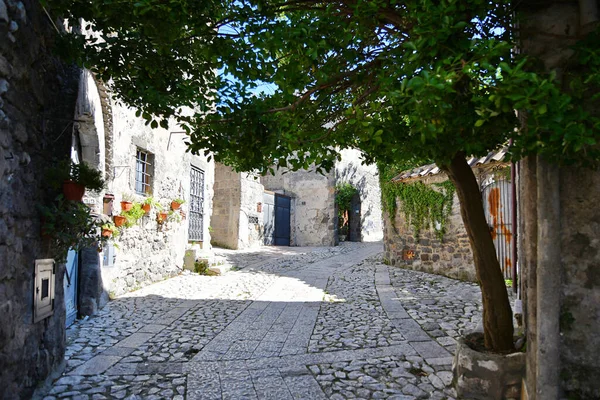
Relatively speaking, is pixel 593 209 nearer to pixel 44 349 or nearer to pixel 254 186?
pixel 44 349

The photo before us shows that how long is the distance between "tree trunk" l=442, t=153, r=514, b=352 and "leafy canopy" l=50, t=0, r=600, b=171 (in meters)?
0.24

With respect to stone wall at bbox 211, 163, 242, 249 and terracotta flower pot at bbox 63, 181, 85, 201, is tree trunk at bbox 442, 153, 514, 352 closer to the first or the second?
terracotta flower pot at bbox 63, 181, 85, 201

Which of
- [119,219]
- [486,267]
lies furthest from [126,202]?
[486,267]

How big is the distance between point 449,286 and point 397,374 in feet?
14.9

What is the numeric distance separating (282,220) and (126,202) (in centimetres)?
1172

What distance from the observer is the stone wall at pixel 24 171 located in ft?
8.46

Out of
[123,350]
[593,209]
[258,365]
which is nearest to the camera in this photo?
[593,209]

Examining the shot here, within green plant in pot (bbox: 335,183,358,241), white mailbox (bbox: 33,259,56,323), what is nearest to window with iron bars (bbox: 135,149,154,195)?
white mailbox (bbox: 33,259,56,323)

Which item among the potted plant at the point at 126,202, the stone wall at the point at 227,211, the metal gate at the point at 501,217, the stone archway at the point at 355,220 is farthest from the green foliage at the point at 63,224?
the stone archway at the point at 355,220

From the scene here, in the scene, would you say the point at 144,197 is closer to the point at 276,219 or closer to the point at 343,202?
the point at 276,219

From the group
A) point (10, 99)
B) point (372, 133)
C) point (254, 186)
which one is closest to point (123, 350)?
point (10, 99)

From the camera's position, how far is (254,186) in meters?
15.4

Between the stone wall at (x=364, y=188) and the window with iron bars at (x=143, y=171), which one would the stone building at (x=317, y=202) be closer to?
the stone wall at (x=364, y=188)

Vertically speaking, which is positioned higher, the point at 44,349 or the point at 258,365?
the point at 44,349
